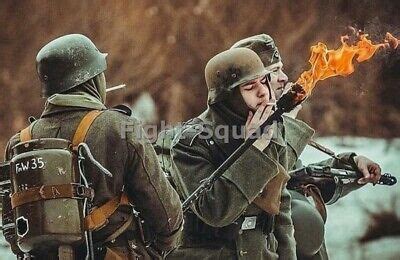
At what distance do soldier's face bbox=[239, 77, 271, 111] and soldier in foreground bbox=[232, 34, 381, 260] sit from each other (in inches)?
9.2

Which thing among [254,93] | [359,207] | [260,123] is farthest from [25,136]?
[359,207]

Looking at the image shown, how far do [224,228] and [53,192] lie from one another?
936 mm

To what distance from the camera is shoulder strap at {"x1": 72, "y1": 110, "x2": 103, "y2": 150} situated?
264 cm

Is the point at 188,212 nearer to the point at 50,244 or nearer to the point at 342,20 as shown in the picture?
the point at 50,244

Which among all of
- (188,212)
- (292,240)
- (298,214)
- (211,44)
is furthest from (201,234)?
(211,44)

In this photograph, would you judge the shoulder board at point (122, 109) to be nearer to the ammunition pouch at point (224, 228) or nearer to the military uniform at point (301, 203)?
the ammunition pouch at point (224, 228)

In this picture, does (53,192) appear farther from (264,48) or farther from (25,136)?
(264,48)

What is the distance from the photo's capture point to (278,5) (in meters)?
5.10

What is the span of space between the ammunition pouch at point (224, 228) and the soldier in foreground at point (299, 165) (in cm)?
45

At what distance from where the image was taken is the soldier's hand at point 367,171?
4.02m

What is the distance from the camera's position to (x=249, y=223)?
3309 millimetres

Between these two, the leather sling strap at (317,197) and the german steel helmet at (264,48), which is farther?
the leather sling strap at (317,197)

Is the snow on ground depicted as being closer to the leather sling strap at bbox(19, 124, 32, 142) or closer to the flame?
the flame

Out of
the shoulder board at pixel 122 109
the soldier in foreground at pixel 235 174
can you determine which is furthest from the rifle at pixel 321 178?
the shoulder board at pixel 122 109
